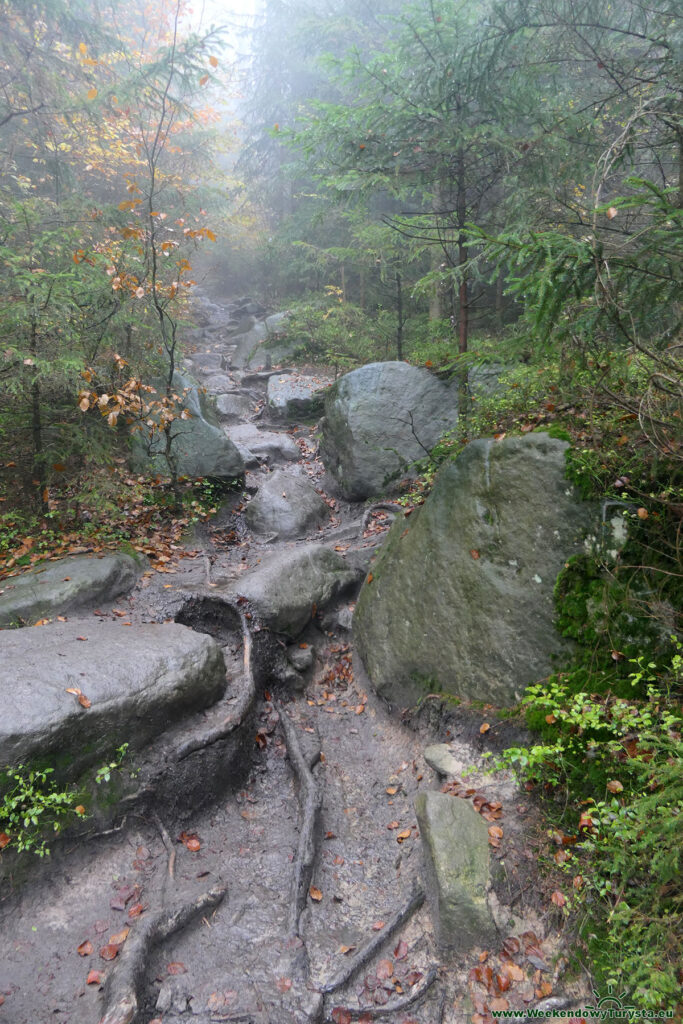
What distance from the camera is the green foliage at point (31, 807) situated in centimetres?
408

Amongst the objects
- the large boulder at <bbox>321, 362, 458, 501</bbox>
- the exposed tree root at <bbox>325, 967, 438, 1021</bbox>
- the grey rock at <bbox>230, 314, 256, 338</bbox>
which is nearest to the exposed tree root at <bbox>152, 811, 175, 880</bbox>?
the exposed tree root at <bbox>325, 967, 438, 1021</bbox>

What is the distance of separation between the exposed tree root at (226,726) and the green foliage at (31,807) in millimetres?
1027

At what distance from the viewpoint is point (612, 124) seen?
10133 millimetres

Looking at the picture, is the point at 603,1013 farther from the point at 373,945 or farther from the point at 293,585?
the point at 293,585

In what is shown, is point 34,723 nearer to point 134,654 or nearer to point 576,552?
point 134,654

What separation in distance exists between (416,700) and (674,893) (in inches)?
124

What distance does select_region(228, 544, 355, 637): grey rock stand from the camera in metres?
7.21

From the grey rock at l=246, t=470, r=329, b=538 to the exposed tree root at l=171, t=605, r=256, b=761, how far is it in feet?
10.9

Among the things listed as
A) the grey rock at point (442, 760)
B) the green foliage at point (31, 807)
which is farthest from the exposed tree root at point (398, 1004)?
the green foliage at point (31, 807)

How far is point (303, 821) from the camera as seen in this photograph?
511 cm

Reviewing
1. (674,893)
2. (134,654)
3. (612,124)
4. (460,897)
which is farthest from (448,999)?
(612,124)

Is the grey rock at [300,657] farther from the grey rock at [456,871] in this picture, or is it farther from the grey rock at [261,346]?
the grey rock at [261,346]

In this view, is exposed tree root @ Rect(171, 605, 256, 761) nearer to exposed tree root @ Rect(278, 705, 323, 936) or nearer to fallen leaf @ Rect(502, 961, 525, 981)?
exposed tree root @ Rect(278, 705, 323, 936)

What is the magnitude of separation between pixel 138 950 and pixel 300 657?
3674 mm
